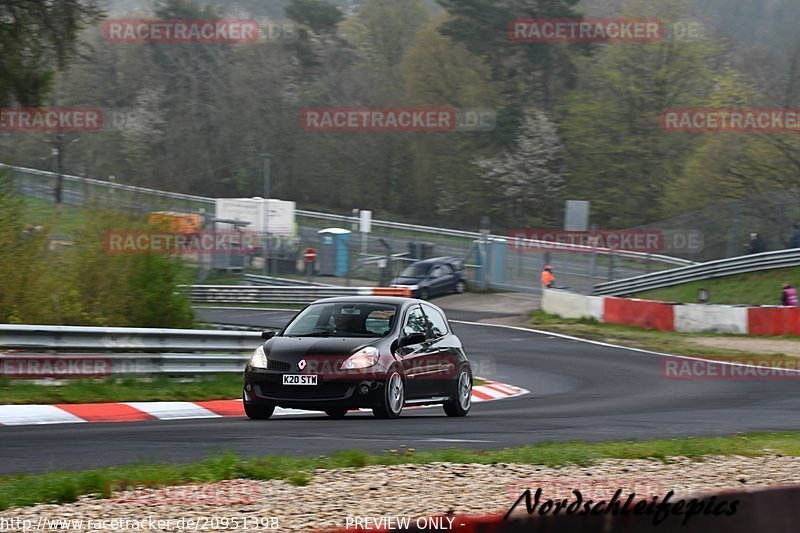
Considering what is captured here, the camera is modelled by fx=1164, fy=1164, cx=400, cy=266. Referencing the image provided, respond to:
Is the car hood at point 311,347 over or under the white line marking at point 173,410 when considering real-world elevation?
over

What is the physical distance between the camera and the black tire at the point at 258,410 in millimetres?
12555

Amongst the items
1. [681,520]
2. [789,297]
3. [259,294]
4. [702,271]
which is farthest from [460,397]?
[259,294]

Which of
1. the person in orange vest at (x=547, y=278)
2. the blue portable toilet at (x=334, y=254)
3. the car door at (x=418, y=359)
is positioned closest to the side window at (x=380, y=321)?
the car door at (x=418, y=359)

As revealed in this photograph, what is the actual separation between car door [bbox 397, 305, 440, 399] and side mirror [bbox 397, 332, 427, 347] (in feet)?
0.19

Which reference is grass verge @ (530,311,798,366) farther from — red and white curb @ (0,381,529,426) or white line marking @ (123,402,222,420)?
white line marking @ (123,402,222,420)

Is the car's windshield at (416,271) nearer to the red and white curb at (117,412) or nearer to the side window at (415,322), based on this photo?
the red and white curb at (117,412)

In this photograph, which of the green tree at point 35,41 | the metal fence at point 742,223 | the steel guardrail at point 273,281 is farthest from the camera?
the steel guardrail at point 273,281

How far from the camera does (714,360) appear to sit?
81.9 ft

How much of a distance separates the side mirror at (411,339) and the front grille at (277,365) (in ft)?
4.39

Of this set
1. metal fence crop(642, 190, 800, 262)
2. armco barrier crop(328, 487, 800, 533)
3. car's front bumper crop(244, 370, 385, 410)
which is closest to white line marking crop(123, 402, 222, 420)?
car's front bumper crop(244, 370, 385, 410)

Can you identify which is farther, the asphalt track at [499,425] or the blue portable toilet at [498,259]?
the blue portable toilet at [498,259]

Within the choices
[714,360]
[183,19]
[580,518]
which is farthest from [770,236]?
[183,19]

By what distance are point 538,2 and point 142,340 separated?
5821 cm

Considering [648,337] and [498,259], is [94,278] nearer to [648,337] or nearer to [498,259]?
[648,337]
